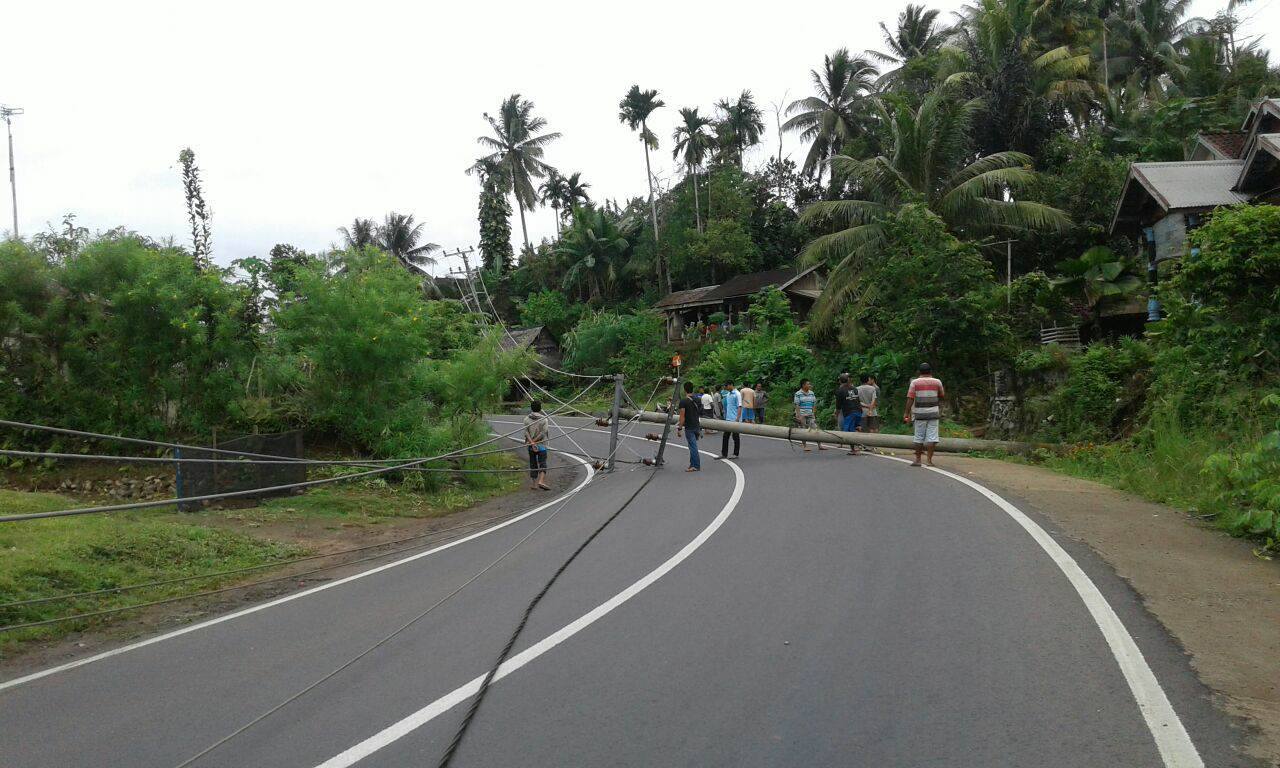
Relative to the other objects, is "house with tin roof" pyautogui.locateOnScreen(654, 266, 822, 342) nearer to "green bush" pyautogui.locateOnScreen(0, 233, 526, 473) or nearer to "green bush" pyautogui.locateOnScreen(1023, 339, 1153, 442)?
"green bush" pyautogui.locateOnScreen(1023, 339, 1153, 442)

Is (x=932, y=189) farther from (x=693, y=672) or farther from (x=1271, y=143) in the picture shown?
(x=693, y=672)

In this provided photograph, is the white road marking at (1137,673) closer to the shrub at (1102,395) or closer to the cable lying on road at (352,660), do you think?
the cable lying on road at (352,660)

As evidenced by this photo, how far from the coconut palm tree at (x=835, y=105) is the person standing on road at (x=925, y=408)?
3239 centimetres

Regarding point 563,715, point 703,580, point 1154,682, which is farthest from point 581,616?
point 1154,682

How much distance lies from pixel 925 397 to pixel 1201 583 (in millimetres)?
8706

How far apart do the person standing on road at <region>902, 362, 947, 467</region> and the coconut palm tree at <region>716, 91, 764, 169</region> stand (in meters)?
43.4

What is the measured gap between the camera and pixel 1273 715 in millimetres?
4508

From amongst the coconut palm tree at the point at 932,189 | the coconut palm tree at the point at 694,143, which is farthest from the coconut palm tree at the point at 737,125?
the coconut palm tree at the point at 932,189

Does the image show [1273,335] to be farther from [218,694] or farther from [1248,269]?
[218,694]

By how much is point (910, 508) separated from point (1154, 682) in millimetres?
6190

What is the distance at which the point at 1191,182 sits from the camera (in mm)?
23719

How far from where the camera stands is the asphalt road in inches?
174

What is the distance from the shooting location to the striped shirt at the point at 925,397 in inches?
622

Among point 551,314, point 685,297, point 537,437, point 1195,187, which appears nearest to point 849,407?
point 537,437
